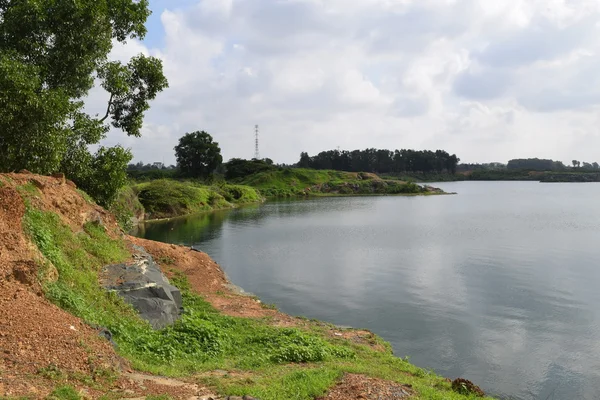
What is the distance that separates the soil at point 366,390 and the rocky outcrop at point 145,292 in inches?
282

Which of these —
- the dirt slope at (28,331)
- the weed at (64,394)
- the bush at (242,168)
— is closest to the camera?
the weed at (64,394)

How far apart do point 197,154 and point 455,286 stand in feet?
330

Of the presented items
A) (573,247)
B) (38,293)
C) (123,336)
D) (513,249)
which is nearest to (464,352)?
(123,336)

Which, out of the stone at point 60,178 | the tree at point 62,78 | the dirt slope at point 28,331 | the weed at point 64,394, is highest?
the tree at point 62,78

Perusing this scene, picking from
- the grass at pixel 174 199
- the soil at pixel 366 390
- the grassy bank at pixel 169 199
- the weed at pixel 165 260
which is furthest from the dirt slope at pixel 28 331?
the grass at pixel 174 199

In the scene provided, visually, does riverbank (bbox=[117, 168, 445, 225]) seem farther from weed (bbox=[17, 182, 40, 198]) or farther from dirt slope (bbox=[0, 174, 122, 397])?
dirt slope (bbox=[0, 174, 122, 397])

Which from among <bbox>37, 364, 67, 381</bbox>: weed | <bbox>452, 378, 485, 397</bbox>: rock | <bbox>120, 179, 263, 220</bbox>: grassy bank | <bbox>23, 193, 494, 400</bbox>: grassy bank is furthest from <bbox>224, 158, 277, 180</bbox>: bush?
<bbox>37, 364, 67, 381</bbox>: weed

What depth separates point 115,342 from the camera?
39.4 feet

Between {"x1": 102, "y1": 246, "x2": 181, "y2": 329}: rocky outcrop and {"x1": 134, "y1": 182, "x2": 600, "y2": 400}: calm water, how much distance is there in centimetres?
895

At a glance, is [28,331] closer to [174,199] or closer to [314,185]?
[174,199]

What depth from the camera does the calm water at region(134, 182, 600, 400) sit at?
18.3m

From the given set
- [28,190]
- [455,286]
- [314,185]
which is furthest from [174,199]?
[314,185]

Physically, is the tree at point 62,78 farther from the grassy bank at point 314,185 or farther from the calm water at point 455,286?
the grassy bank at point 314,185

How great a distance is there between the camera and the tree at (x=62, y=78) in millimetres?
18656
